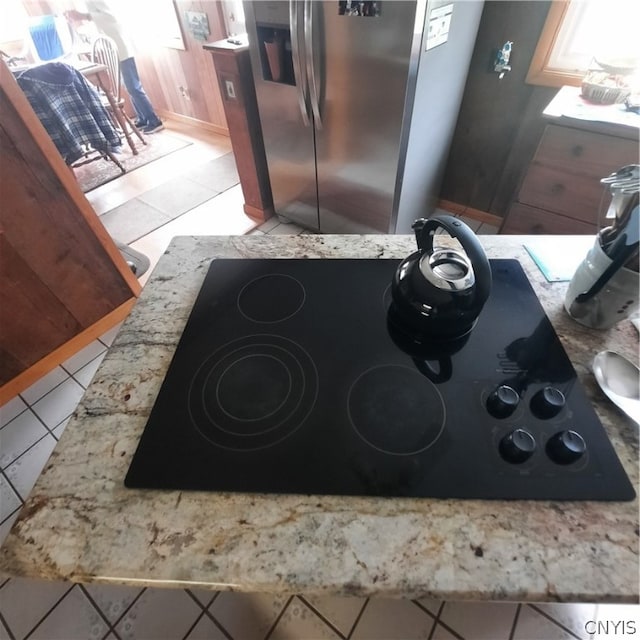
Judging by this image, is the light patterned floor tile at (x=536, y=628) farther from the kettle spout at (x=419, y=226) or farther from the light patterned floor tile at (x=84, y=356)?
the light patterned floor tile at (x=84, y=356)

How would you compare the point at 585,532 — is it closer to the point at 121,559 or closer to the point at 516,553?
the point at 516,553

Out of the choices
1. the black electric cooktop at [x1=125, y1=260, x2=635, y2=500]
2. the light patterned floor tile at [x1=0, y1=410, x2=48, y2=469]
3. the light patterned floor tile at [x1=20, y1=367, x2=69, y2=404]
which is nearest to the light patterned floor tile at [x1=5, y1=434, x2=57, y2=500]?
the light patterned floor tile at [x1=0, y1=410, x2=48, y2=469]

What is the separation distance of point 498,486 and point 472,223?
2237 millimetres

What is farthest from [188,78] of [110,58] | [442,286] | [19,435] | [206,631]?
[206,631]

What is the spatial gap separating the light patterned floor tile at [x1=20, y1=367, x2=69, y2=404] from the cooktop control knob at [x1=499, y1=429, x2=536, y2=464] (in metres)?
1.90

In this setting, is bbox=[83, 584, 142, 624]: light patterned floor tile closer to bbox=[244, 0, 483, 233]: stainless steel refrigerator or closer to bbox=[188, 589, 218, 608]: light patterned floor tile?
bbox=[188, 589, 218, 608]: light patterned floor tile

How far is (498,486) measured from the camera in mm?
502

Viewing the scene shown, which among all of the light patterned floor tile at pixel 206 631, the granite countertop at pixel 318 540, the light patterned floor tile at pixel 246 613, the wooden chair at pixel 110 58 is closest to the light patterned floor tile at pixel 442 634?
the light patterned floor tile at pixel 246 613

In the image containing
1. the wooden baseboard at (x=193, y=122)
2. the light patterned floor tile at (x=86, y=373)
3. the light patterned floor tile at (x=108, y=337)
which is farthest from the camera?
the wooden baseboard at (x=193, y=122)

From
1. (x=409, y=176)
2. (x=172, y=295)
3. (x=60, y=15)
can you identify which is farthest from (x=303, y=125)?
(x=60, y=15)

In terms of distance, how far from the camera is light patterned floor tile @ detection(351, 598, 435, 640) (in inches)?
40.7

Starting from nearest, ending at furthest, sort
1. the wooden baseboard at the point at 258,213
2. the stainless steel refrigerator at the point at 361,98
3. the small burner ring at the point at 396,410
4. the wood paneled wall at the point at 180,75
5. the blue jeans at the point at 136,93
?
the small burner ring at the point at 396,410, the stainless steel refrigerator at the point at 361,98, the wooden baseboard at the point at 258,213, the wood paneled wall at the point at 180,75, the blue jeans at the point at 136,93

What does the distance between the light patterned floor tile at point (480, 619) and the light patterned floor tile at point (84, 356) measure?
70.2 inches

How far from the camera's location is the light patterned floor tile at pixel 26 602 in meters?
1.10
